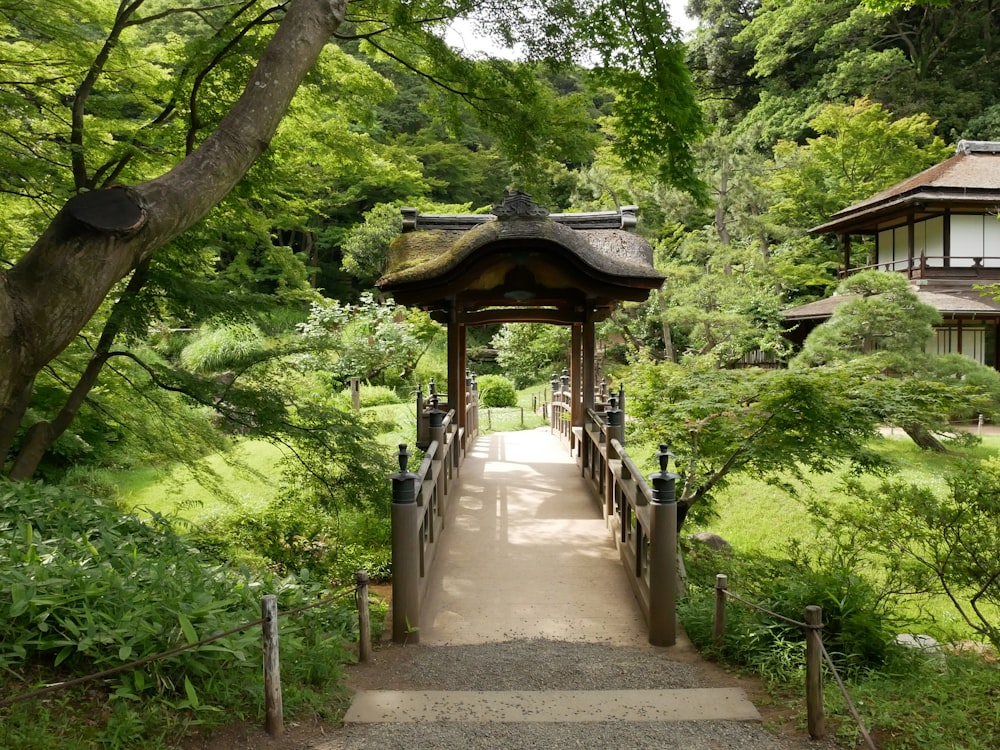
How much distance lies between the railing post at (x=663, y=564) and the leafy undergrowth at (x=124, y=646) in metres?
2.03

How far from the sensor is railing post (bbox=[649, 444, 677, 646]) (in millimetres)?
4559

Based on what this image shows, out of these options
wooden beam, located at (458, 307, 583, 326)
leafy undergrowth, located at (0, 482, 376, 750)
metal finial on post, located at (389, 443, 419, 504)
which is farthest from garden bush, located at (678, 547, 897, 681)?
wooden beam, located at (458, 307, 583, 326)

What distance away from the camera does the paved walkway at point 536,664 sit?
3.21 m

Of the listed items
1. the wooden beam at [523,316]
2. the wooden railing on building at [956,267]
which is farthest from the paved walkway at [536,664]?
the wooden railing on building at [956,267]

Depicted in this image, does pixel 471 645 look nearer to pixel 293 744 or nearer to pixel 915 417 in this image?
pixel 293 744

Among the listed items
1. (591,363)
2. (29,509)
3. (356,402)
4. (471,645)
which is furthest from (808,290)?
(29,509)

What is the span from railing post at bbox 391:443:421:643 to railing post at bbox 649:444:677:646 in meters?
1.56

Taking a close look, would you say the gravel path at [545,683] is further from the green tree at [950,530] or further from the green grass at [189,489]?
the green grass at [189,489]

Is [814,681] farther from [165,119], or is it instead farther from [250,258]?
[250,258]

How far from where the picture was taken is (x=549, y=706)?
3547 millimetres

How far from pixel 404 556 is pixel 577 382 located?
20.8 ft

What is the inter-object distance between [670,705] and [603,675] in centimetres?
53

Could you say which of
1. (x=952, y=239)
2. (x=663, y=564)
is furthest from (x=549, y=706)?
(x=952, y=239)

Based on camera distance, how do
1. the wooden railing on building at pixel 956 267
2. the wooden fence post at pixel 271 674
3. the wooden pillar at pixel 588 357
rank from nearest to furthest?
the wooden fence post at pixel 271 674
the wooden pillar at pixel 588 357
the wooden railing on building at pixel 956 267
